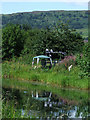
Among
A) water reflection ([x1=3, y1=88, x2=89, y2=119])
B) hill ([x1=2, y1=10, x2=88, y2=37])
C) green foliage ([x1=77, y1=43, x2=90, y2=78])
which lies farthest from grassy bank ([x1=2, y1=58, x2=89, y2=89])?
hill ([x1=2, y1=10, x2=88, y2=37])

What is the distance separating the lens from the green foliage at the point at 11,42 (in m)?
30.1

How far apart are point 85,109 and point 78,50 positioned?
14.8 meters

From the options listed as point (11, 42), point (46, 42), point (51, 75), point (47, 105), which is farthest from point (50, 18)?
point (47, 105)

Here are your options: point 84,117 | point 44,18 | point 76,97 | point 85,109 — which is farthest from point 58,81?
point 44,18

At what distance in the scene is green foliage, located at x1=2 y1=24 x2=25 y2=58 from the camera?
30125mm

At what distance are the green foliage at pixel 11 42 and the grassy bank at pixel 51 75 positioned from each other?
7.09 metres

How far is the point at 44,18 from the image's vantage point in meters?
45.2

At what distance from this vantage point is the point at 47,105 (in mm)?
12469

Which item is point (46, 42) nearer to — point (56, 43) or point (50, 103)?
point (56, 43)

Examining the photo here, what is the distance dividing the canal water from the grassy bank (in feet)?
2.30

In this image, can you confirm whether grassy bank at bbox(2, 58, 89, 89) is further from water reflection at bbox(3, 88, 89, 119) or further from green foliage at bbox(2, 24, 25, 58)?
green foliage at bbox(2, 24, 25, 58)

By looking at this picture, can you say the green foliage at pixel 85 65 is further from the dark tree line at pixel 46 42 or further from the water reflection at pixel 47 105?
the dark tree line at pixel 46 42

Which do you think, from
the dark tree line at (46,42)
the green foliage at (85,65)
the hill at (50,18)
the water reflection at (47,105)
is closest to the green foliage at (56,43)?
the dark tree line at (46,42)

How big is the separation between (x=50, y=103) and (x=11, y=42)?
1795 cm
